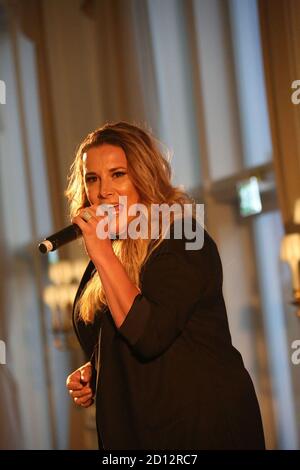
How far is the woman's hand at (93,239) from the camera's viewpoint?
1427 mm

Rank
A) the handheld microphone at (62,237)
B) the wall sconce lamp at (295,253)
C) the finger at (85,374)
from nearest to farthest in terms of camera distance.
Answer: the handheld microphone at (62,237), the finger at (85,374), the wall sconce lamp at (295,253)

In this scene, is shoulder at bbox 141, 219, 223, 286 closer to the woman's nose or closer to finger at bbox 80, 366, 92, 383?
the woman's nose

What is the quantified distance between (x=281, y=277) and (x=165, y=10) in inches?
53.9

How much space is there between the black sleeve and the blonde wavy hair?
0.10 m

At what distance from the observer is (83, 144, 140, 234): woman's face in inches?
63.4

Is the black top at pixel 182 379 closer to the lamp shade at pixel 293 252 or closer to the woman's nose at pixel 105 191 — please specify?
the woman's nose at pixel 105 191

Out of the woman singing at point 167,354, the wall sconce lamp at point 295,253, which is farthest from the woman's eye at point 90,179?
the wall sconce lamp at point 295,253

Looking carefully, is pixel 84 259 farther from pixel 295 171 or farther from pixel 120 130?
pixel 120 130

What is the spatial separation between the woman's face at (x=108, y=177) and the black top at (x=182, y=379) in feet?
0.64

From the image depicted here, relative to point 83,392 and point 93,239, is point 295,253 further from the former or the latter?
point 93,239

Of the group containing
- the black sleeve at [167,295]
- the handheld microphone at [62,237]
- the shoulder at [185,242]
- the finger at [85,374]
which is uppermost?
the handheld microphone at [62,237]

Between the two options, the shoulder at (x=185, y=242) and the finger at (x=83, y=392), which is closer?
the shoulder at (x=185, y=242)

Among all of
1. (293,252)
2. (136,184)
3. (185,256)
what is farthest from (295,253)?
(185,256)

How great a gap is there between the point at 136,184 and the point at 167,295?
335mm
